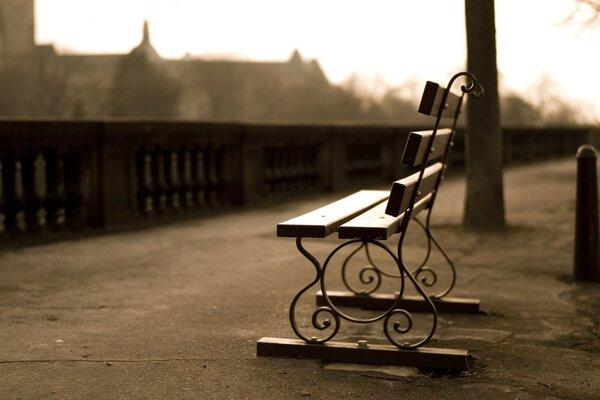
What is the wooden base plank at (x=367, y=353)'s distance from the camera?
157 inches

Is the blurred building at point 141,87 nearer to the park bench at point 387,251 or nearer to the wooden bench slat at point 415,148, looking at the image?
the park bench at point 387,251

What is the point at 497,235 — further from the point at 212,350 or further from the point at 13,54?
the point at 13,54

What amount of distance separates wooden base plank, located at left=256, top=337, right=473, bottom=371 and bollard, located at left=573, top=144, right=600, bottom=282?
2.56m

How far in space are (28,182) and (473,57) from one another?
14.6 feet

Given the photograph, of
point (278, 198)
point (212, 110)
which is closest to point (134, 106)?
point (212, 110)

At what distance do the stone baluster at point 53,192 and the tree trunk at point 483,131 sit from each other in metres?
4.07

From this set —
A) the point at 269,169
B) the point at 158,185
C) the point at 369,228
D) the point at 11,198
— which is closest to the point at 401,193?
the point at 369,228

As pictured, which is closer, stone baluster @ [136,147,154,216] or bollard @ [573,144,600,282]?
bollard @ [573,144,600,282]

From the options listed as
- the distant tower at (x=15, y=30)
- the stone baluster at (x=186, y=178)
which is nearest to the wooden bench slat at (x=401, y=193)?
the stone baluster at (x=186, y=178)

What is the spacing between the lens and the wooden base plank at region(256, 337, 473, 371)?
4.00m

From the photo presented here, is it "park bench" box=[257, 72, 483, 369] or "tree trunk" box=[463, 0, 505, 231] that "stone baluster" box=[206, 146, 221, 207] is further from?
"park bench" box=[257, 72, 483, 369]

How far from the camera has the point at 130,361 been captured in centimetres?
415

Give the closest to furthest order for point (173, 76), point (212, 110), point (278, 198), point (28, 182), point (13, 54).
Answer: point (28, 182), point (278, 198), point (13, 54), point (173, 76), point (212, 110)

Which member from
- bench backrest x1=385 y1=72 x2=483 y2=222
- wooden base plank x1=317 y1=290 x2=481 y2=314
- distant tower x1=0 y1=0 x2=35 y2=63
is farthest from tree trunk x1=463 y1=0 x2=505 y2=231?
distant tower x1=0 y1=0 x2=35 y2=63
